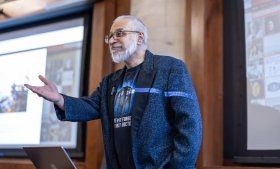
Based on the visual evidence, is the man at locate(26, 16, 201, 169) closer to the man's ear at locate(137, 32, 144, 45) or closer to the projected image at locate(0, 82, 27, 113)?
the man's ear at locate(137, 32, 144, 45)

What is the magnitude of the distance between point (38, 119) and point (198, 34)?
1.43 metres

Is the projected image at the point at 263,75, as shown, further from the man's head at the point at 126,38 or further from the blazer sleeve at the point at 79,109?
the blazer sleeve at the point at 79,109

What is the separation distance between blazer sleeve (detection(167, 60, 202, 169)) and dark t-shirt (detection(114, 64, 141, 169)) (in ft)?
0.57

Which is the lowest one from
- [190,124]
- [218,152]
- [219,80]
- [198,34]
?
[218,152]

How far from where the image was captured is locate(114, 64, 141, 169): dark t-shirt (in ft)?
5.14

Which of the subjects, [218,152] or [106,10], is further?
[106,10]

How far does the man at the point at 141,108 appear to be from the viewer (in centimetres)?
149

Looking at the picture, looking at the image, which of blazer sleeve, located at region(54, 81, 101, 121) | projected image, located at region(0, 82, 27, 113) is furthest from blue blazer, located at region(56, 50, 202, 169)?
projected image, located at region(0, 82, 27, 113)

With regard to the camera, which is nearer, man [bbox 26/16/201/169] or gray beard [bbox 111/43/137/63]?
man [bbox 26/16/201/169]

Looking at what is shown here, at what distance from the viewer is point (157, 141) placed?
4.98 ft

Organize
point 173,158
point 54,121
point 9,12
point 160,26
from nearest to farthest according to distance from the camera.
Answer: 1. point 173,158
2. point 160,26
3. point 54,121
4. point 9,12

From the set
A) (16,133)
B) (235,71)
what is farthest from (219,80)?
(16,133)

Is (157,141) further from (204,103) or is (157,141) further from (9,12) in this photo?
(9,12)

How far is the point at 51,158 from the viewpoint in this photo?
1721mm
